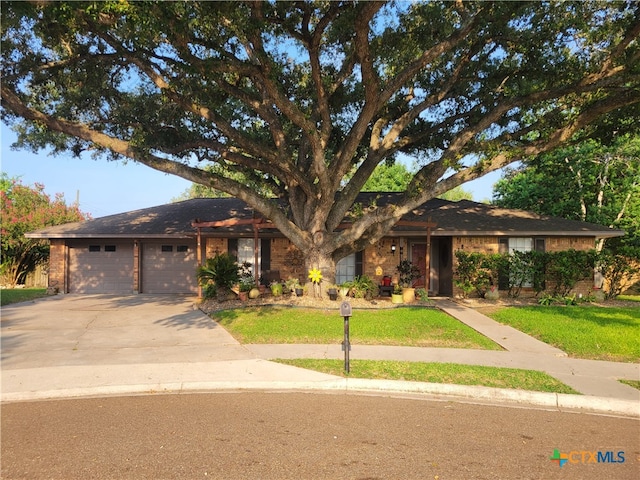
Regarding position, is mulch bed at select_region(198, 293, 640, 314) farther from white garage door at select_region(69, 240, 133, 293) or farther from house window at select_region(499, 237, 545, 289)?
white garage door at select_region(69, 240, 133, 293)

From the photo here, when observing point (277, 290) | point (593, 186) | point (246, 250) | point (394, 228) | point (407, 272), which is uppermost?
point (593, 186)

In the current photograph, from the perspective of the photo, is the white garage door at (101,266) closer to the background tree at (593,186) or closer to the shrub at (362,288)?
the shrub at (362,288)

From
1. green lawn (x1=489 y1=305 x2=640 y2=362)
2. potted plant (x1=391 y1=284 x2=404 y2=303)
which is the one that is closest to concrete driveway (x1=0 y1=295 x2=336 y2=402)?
green lawn (x1=489 y1=305 x2=640 y2=362)

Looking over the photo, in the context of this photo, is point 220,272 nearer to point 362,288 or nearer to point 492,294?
point 362,288

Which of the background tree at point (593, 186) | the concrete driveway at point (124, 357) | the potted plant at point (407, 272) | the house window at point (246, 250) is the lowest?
the concrete driveway at point (124, 357)

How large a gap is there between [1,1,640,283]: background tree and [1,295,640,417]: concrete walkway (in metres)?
4.50

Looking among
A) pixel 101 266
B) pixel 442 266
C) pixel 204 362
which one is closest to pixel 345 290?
pixel 442 266

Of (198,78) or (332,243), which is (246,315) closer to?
(332,243)

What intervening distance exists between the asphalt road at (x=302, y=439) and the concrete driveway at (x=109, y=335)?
2.10 metres

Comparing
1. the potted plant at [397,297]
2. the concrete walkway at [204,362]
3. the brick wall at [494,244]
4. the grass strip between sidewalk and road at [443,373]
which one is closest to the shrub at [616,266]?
the brick wall at [494,244]

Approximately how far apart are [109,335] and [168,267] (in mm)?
9821

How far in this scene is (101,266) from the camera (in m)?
19.7

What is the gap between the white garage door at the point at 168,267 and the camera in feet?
64.2

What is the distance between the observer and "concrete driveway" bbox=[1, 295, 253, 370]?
812cm
